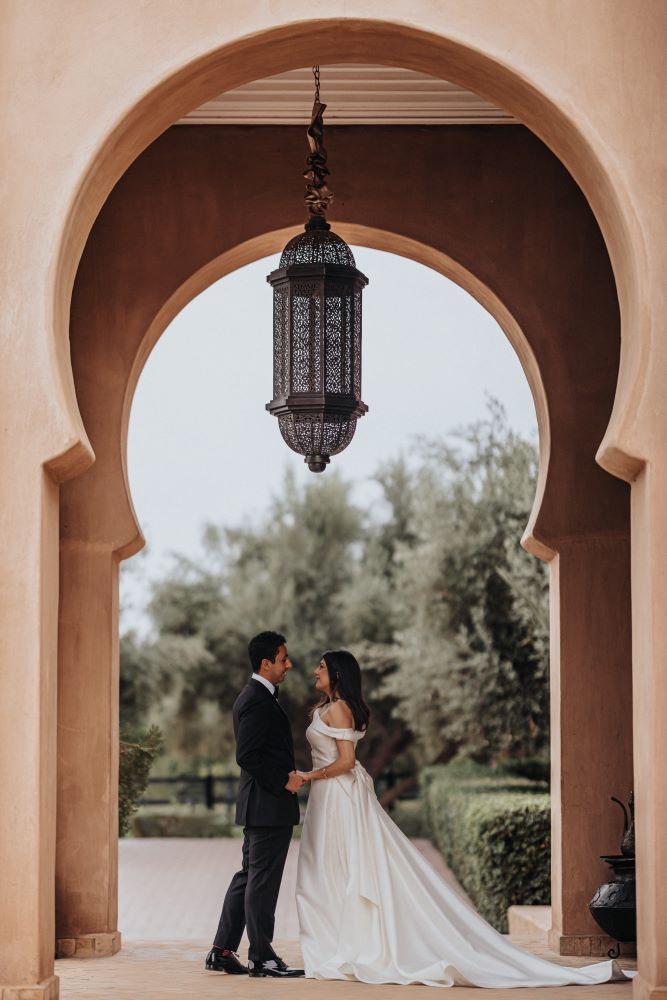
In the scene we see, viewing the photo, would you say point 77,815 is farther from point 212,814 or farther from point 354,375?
point 212,814

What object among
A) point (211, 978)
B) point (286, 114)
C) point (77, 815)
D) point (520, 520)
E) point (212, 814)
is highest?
point (286, 114)

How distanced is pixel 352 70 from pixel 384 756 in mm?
18224

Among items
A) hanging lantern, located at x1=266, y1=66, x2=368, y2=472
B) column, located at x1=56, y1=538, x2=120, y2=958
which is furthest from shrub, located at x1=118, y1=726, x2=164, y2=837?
hanging lantern, located at x1=266, y1=66, x2=368, y2=472

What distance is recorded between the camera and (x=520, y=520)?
55.6 ft

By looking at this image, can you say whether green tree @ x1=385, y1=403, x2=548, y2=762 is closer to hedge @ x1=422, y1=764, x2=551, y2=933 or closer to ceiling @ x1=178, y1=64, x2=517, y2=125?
hedge @ x1=422, y1=764, x2=551, y2=933

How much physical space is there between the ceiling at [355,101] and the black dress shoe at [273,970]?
486cm

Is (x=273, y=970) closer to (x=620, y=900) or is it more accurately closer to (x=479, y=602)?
(x=620, y=900)

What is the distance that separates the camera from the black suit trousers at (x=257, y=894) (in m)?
7.23

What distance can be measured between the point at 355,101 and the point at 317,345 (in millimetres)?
1929

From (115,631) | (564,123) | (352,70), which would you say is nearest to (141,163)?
(352,70)

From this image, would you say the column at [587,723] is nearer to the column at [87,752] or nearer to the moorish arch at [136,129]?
the moorish arch at [136,129]

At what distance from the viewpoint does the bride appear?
6953 millimetres

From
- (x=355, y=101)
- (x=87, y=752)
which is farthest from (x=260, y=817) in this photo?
(x=355, y=101)

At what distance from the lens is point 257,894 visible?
7.23m
